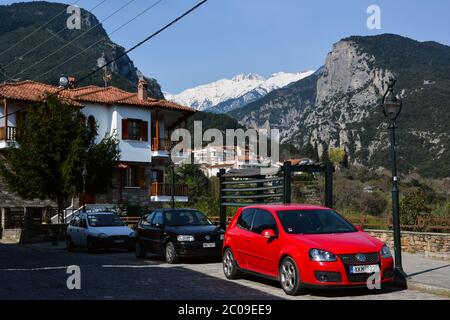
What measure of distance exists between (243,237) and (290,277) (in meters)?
1.94

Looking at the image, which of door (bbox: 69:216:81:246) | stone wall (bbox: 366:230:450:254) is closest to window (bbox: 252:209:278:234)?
stone wall (bbox: 366:230:450:254)

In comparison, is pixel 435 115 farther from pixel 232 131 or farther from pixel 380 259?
pixel 380 259

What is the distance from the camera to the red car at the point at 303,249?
9.98 meters

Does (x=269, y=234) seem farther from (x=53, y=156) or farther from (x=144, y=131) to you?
(x=144, y=131)

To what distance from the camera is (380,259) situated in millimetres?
10352

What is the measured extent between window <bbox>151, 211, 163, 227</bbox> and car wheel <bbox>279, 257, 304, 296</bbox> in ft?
24.1

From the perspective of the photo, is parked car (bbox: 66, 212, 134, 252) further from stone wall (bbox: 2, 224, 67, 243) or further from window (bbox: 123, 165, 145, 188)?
window (bbox: 123, 165, 145, 188)

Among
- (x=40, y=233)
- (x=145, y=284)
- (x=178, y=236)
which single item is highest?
(x=178, y=236)

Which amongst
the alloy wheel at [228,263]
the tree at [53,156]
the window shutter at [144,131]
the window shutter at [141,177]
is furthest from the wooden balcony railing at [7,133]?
the alloy wheel at [228,263]

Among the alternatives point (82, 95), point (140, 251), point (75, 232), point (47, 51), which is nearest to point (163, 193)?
point (82, 95)

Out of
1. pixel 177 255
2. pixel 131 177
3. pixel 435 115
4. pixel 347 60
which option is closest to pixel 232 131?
pixel 347 60

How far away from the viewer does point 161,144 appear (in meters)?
44.0
